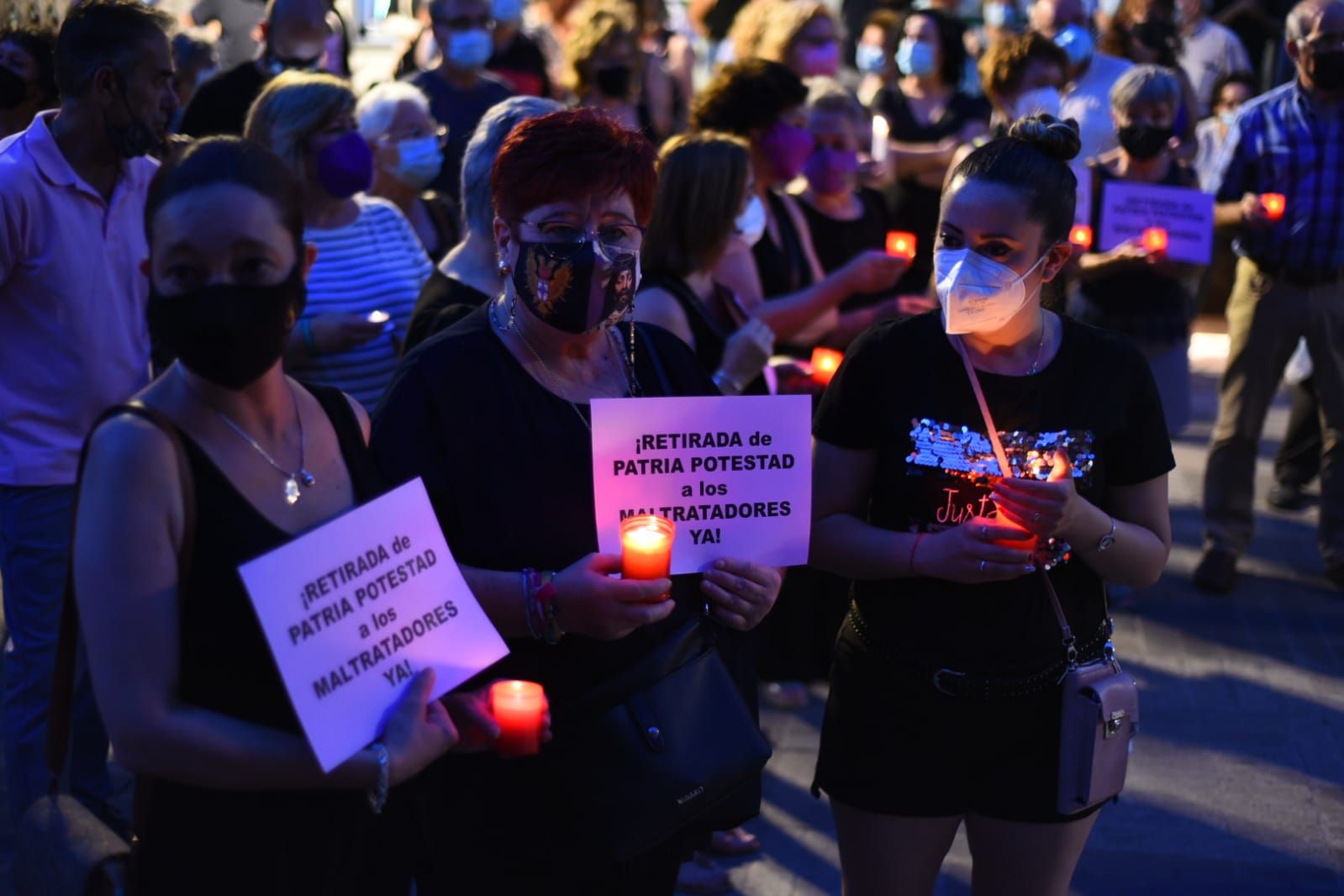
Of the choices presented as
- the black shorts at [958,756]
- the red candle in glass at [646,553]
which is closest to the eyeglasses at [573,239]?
the red candle in glass at [646,553]

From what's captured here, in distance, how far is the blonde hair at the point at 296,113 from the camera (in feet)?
14.5

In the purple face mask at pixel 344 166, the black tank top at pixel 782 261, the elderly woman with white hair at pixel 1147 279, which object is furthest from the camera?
the elderly woman with white hair at pixel 1147 279

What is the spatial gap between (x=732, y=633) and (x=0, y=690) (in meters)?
3.44

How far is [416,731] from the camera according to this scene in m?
1.97

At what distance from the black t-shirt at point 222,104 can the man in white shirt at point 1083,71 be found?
3857 mm

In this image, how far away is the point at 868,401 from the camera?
2791 mm

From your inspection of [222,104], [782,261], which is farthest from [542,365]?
[222,104]

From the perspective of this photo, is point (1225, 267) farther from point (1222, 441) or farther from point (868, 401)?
point (868, 401)

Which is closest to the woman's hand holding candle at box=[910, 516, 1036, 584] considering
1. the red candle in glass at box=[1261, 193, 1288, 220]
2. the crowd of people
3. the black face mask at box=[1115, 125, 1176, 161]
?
the crowd of people

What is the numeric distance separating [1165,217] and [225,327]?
496 centimetres

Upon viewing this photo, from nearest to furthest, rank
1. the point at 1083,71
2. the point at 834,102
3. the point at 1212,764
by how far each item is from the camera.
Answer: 1. the point at 1212,764
2. the point at 834,102
3. the point at 1083,71

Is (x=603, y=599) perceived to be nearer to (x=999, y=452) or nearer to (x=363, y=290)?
(x=999, y=452)

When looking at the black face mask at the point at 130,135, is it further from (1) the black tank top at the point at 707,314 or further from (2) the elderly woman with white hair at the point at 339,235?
(1) the black tank top at the point at 707,314

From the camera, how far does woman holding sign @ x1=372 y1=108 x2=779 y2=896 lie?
2408mm
